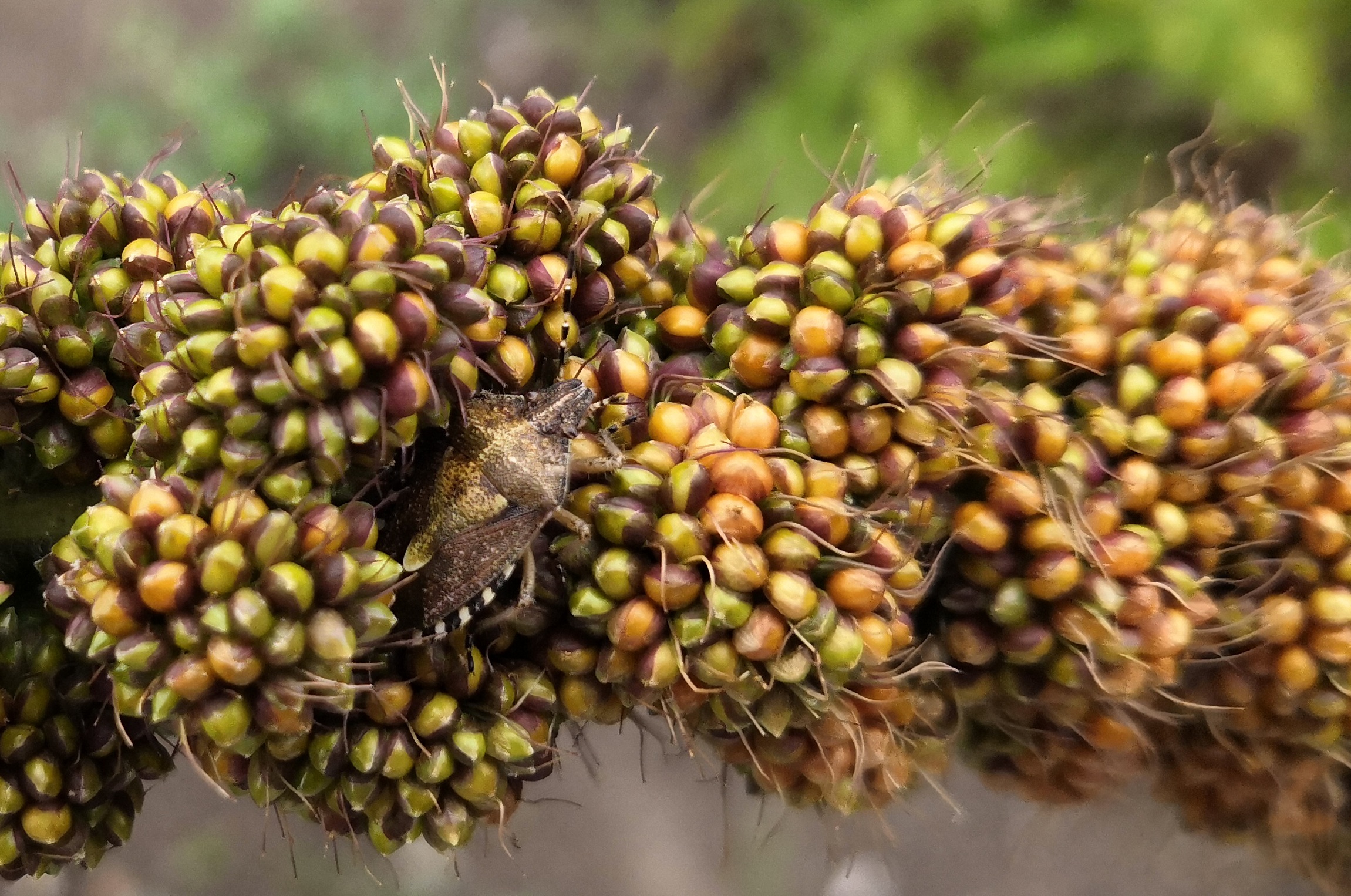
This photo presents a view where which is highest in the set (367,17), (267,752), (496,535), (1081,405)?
(367,17)

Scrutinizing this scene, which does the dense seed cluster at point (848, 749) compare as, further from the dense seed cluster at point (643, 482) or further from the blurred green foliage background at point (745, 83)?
the blurred green foliage background at point (745, 83)

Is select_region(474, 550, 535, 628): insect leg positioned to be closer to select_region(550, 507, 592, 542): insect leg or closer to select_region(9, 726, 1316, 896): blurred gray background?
select_region(550, 507, 592, 542): insect leg

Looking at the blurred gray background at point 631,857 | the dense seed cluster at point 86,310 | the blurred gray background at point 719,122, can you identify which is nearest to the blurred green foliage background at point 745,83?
the blurred gray background at point 719,122

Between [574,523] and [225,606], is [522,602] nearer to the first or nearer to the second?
[574,523]

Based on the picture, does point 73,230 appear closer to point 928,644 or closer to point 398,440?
point 398,440

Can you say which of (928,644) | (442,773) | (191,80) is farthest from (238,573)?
(191,80)

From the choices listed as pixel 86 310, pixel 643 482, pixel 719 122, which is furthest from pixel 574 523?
pixel 719 122
